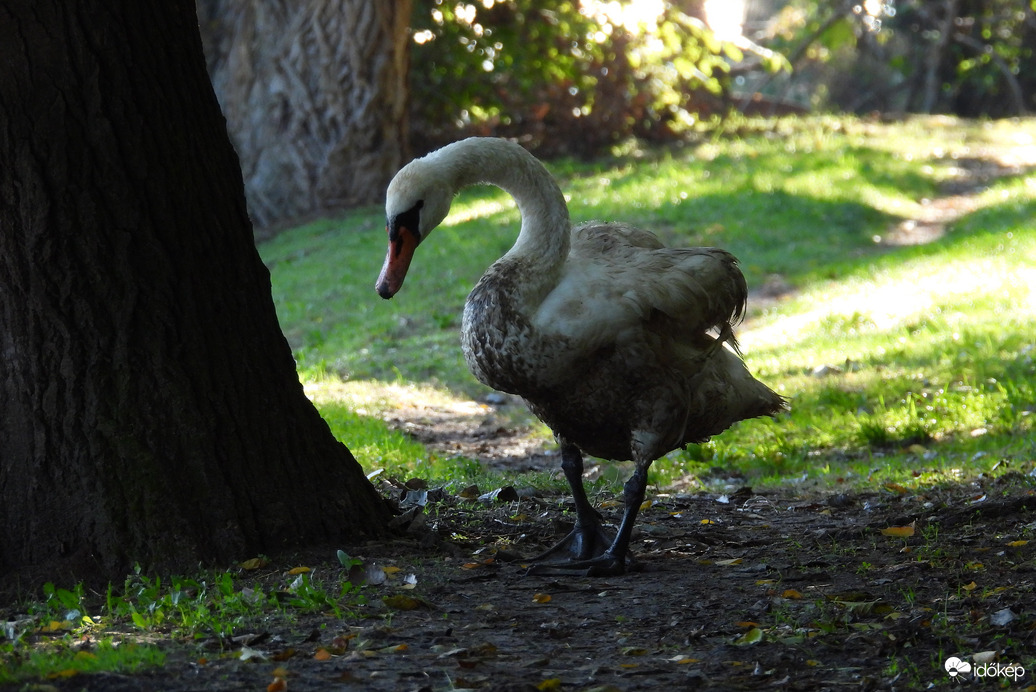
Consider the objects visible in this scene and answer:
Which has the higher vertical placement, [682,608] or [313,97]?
[313,97]

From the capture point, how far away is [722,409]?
5.23 meters

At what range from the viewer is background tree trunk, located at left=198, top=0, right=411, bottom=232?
15.5 meters

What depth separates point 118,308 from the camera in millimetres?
3990

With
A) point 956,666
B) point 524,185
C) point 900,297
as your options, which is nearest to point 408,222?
point 524,185

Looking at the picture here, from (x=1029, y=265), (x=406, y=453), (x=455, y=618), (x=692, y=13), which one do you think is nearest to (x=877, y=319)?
(x=1029, y=265)

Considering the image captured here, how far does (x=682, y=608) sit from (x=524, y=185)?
6.12ft

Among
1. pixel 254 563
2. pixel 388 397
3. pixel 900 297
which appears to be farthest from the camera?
pixel 900 297

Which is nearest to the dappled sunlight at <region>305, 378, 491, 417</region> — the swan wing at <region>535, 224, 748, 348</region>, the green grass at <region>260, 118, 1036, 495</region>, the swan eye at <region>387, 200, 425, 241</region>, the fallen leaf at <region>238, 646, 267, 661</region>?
the green grass at <region>260, 118, 1036, 495</region>

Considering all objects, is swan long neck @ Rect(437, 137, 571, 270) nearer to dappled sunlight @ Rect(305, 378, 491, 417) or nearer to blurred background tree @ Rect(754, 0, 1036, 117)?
dappled sunlight @ Rect(305, 378, 491, 417)

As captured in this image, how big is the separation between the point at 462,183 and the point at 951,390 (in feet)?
14.3

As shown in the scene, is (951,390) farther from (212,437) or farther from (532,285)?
(212,437)

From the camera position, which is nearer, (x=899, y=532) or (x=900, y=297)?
(x=899, y=532)

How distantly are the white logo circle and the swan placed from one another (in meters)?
1.50

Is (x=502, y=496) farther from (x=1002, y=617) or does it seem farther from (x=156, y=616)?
(x=1002, y=617)
